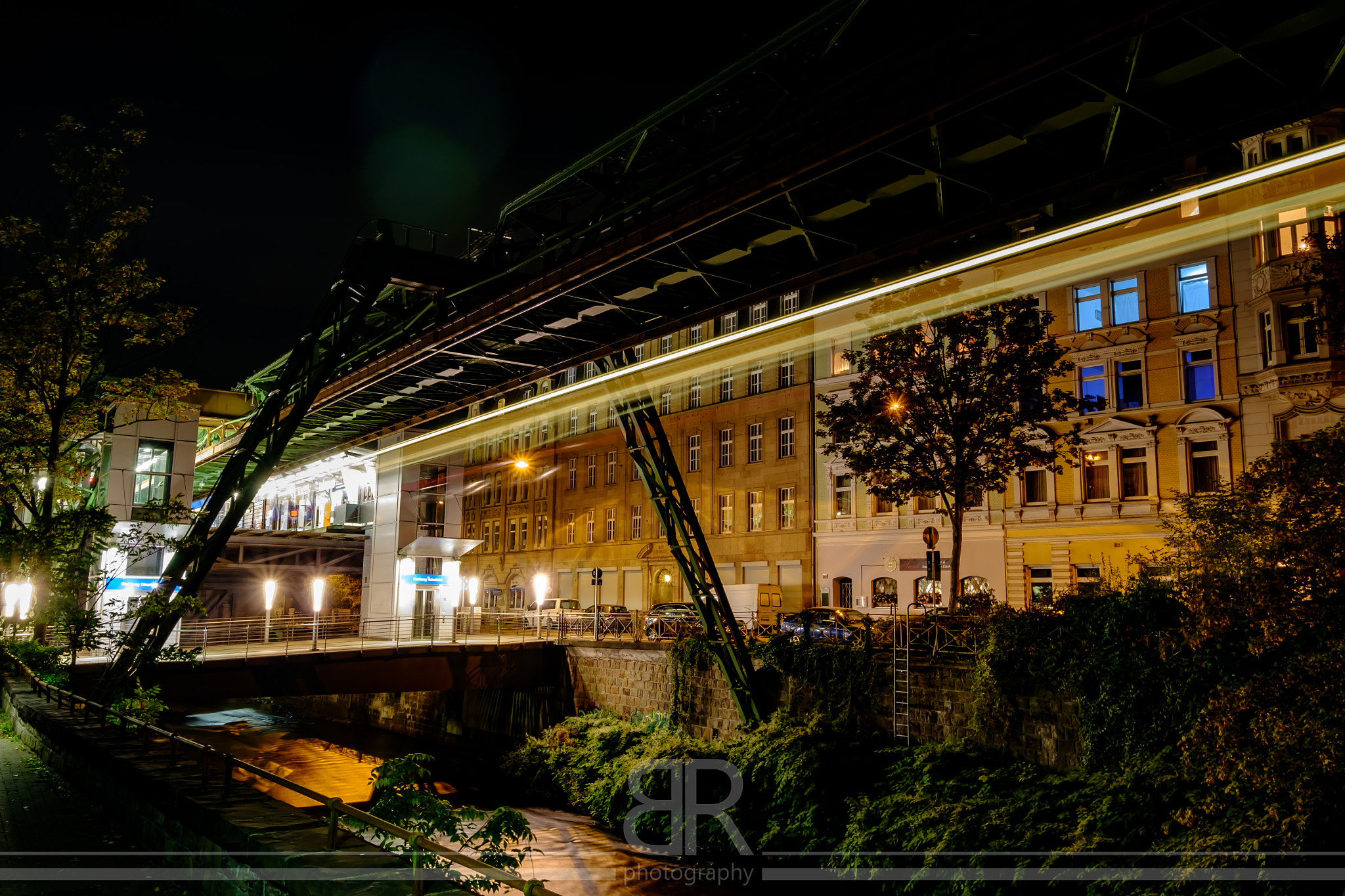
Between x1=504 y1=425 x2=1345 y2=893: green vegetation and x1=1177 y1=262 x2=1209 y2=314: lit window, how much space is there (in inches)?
637

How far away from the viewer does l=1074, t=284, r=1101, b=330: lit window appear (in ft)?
113

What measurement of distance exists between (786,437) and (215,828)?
3912 cm

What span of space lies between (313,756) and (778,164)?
28.5 meters

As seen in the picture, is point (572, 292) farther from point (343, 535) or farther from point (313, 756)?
point (343, 535)

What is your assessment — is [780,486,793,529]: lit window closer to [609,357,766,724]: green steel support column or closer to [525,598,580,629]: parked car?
[525,598,580,629]: parked car

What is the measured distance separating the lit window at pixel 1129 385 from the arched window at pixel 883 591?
11665 millimetres

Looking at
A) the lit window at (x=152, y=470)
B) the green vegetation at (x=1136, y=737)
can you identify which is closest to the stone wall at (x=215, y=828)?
the green vegetation at (x=1136, y=737)

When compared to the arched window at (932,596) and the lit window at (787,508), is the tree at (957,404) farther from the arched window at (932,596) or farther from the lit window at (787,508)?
the lit window at (787,508)

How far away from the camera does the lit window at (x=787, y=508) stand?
4456 centimetres

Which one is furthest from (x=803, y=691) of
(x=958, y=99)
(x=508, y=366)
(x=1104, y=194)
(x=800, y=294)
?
(x=800, y=294)

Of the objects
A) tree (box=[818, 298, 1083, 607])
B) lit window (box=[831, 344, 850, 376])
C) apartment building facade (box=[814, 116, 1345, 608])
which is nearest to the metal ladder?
tree (box=[818, 298, 1083, 607])

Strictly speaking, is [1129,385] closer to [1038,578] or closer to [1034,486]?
[1034,486]

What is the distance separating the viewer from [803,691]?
2319cm

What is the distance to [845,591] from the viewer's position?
41.3 meters
